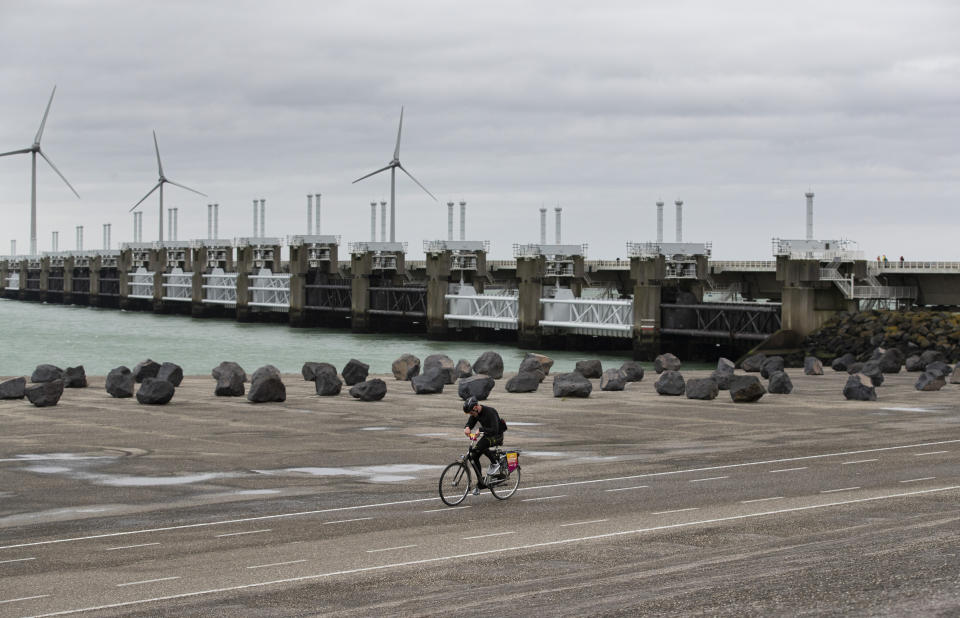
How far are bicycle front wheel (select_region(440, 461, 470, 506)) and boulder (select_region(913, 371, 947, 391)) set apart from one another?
3312 cm

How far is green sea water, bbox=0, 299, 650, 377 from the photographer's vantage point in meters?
87.1

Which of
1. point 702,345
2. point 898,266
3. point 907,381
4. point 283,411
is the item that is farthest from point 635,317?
point 283,411

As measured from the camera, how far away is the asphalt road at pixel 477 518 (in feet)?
53.4

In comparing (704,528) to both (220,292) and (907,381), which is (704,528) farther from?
(220,292)

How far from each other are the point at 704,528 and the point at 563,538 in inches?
97.9

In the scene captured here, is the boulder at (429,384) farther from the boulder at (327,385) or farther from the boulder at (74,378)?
the boulder at (74,378)

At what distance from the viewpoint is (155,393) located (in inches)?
1811

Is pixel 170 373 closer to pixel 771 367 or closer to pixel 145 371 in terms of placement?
pixel 145 371

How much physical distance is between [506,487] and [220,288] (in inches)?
5698

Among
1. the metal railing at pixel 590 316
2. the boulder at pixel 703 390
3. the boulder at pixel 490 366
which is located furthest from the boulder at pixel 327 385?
the metal railing at pixel 590 316

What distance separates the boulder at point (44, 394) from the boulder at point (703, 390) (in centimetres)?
2426

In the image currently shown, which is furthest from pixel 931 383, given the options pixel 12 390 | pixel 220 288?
pixel 220 288

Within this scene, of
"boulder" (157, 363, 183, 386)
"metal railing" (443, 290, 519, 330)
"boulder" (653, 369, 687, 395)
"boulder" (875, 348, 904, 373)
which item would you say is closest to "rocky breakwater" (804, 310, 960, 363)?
"boulder" (875, 348, 904, 373)

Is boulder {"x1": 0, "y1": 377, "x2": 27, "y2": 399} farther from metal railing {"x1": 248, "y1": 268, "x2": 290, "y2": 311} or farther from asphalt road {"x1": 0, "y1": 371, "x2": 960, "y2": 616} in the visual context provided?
metal railing {"x1": 248, "y1": 268, "x2": 290, "y2": 311}
